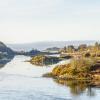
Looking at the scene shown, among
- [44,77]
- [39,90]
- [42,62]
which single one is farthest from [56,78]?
[42,62]

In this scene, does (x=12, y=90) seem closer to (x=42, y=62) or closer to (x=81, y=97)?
(x=81, y=97)

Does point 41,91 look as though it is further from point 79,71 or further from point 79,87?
point 79,71

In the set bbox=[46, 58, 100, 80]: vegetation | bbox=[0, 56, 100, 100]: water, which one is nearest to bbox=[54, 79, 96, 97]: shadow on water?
bbox=[0, 56, 100, 100]: water

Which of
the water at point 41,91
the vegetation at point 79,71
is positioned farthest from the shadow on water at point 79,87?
the vegetation at point 79,71

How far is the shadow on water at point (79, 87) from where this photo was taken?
2368 inches

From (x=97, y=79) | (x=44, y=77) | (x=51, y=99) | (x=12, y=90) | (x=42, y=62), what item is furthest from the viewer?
(x=42, y=62)

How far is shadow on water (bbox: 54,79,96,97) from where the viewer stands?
197 ft

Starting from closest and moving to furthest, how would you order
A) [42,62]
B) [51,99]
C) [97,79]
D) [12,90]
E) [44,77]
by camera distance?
[51,99] < [12,90] < [97,79] < [44,77] < [42,62]

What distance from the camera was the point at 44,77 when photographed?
7894 centimetres

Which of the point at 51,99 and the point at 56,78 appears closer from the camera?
the point at 51,99

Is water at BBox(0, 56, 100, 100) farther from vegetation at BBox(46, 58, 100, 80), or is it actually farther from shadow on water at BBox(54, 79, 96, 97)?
vegetation at BBox(46, 58, 100, 80)

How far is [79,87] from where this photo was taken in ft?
214

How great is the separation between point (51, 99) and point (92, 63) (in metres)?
28.3

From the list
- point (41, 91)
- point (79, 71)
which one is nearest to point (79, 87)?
point (41, 91)
